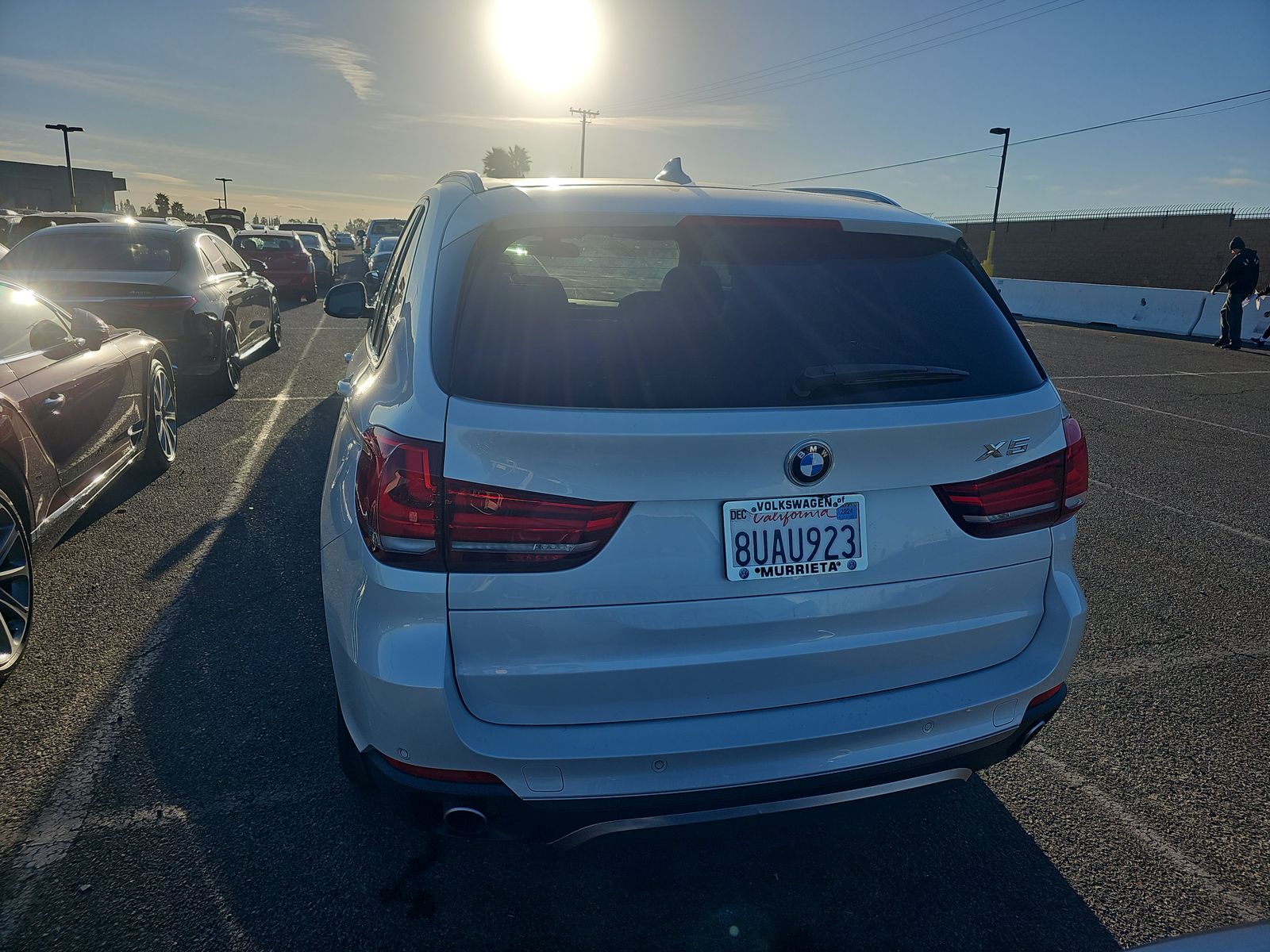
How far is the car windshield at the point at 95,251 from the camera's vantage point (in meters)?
7.85

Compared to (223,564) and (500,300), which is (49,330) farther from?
(500,300)

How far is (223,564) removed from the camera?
441cm

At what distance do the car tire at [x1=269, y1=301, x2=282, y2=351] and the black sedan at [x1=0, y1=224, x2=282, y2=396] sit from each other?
2.36 m

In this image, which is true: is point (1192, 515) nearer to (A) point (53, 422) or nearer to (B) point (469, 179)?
(B) point (469, 179)

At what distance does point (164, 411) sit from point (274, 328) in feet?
20.2

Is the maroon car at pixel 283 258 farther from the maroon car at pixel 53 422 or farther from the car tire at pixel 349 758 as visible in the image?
the car tire at pixel 349 758

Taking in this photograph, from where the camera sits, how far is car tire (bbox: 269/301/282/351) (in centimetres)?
1134

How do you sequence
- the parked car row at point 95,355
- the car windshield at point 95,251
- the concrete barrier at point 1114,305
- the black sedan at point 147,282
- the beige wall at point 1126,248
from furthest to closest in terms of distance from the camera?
the beige wall at point 1126,248 < the concrete barrier at point 1114,305 < the car windshield at point 95,251 < the black sedan at point 147,282 < the parked car row at point 95,355

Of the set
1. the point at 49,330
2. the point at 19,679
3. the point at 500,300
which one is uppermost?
the point at 500,300

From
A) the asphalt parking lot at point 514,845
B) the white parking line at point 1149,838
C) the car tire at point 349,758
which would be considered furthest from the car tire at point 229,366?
the white parking line at point 1149,838

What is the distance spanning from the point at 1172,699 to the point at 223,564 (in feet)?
14.5

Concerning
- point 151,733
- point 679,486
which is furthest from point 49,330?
point 679,486

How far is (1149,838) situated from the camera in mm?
2543

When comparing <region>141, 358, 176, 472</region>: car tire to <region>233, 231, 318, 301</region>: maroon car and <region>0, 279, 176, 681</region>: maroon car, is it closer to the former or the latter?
<region>0, 279, 176, 681</region>: maroon car
